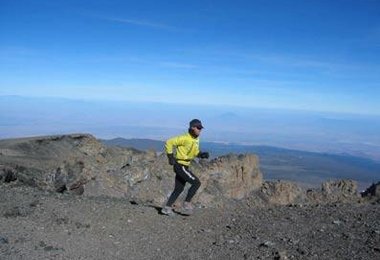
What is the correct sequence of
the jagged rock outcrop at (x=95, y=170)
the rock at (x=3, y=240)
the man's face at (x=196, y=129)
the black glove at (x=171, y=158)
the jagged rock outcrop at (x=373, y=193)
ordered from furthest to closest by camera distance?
the jagged rock outcrop at (x=373, y=193) → the jagged rock outcrop at (x=95, y=170) → the black glove at (x=171, y=158) → the man's face at (x=196, y=129) → the rock at (x=3, y=240)

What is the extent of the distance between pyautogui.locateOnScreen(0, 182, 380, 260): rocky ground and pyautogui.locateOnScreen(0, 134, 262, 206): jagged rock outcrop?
449 centimetres

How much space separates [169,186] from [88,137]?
533cm

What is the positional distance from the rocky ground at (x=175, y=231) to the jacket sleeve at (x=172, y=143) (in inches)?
68.8

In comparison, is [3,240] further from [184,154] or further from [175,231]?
[184,154]

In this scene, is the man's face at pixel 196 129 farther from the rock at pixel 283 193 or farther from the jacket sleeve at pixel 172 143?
the rock at pixel 283 193

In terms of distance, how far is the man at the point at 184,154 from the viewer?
12711 mm

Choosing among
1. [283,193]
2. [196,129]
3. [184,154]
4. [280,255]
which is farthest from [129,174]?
[280,255]

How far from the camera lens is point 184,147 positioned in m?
13.0

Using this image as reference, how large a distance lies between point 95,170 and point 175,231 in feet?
45.9

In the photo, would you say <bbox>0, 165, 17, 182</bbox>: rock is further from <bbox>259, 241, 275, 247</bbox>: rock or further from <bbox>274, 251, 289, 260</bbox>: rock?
<bbox>274, 251, 289, 260</bbox>: rock

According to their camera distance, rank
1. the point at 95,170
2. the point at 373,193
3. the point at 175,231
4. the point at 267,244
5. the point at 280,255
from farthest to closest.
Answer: the point at 373,193 < the point at 95,170 < the point at 175,231 < the point at 267,244 < the point at 280,255

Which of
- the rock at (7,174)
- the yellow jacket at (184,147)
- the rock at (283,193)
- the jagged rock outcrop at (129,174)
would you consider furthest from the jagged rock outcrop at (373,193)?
the rock at (7,174)

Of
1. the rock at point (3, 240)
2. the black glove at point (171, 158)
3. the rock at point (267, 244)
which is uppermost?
the black glove at point (171, 158)

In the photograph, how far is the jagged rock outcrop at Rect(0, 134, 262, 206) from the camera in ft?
71.3
